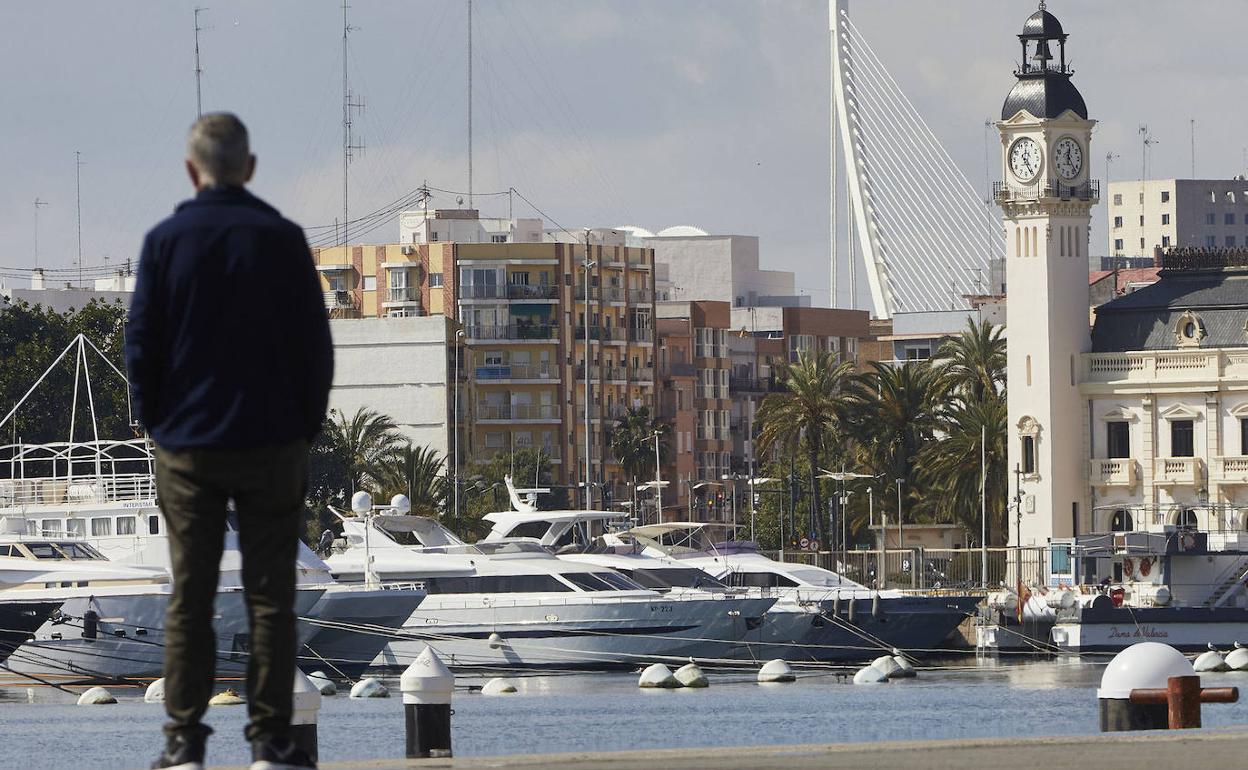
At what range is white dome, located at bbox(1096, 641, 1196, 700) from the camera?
535 inches

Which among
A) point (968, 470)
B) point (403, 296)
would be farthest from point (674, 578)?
point (403, 296)

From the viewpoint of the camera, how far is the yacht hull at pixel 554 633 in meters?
55.0

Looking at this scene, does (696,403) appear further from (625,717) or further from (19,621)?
(625,717)

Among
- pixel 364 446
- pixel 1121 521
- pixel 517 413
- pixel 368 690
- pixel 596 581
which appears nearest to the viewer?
pixel 368 690

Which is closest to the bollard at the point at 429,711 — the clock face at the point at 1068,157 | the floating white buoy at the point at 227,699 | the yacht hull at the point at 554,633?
the floating white buoy at the point at 227,699

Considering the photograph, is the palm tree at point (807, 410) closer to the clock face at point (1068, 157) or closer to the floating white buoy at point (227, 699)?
the clock face at point (1068, 157)

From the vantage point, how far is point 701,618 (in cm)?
5622

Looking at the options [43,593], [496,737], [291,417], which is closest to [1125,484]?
[43,593]

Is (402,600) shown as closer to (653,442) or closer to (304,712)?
(304,712)

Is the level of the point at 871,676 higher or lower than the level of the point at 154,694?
lower

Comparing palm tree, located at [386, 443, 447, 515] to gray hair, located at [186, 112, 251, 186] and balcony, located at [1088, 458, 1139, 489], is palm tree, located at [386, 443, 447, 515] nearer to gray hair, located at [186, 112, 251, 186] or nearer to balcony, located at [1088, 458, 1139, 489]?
balcony, located at [1088, 458, 1139, 489]

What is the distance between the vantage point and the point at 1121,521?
89312mm

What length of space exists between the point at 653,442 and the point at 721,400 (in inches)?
582

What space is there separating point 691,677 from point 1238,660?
1370 cm
